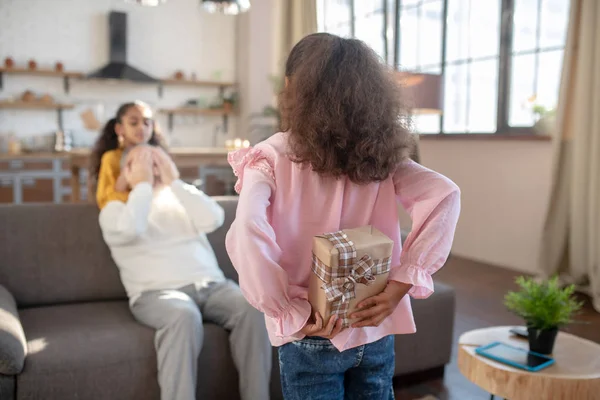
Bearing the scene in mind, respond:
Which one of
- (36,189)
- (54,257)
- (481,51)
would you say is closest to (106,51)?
(36,189)

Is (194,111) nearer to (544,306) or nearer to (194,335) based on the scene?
(194,335)

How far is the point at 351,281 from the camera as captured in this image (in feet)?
3.02

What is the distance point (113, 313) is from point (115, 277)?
0.76 feet

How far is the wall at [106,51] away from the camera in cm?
626

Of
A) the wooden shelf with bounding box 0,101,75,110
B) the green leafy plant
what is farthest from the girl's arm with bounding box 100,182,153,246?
the wooden shelf with bounding box 0,101,75,110

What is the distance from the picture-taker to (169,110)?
23.0ft

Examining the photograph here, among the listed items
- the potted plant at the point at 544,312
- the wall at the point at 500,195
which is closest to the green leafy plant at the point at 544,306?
the potted plant at the point at 544,312

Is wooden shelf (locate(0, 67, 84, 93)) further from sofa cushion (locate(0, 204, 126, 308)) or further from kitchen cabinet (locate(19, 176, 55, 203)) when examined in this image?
sofa cushion (locate(0, 204, 126, 308))

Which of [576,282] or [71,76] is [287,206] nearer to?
[576,282]

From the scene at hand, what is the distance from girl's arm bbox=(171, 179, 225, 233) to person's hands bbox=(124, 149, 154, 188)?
0.46ft

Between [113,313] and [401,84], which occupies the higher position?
[401,84]

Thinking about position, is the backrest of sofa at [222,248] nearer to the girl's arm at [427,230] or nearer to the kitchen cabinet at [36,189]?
the girl's arm at [427,230]

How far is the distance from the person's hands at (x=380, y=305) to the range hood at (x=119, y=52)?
6.11 m

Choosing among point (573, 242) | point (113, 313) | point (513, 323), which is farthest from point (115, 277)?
point (573, 242)
